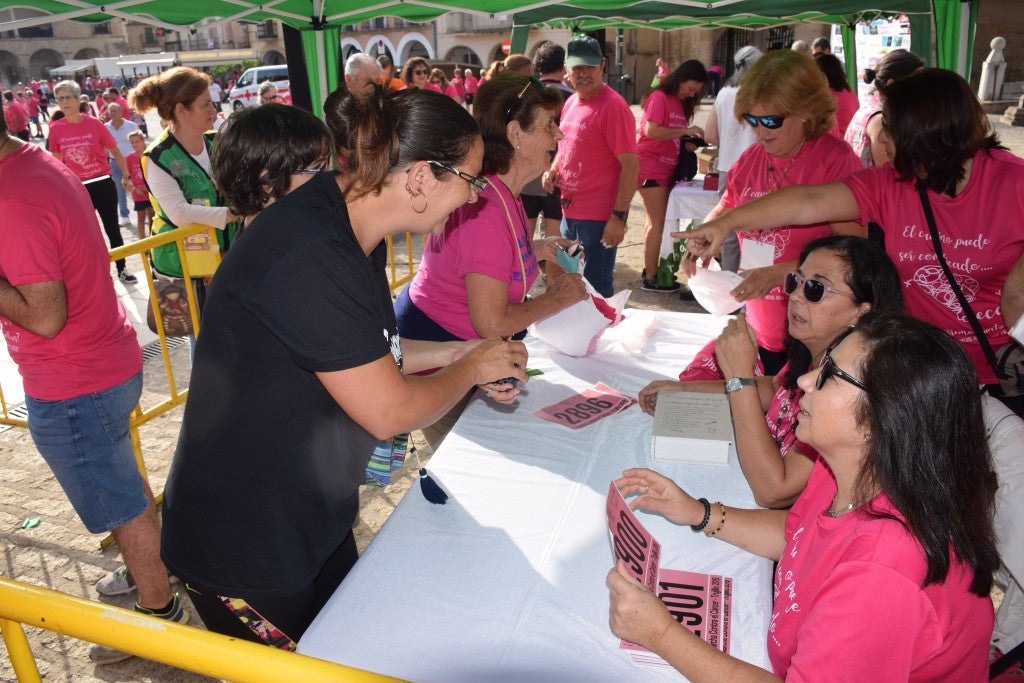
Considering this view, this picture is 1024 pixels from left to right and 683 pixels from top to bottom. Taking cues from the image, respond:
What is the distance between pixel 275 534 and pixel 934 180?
6.98 ft

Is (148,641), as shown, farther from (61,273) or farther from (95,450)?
(95,450)

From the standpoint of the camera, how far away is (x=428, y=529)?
179cm

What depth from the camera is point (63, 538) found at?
10.9 feet

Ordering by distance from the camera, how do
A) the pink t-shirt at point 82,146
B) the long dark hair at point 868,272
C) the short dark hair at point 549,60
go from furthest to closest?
the pink t-shirt at point 82,146 → the short dark hair at point 549,60 → the long dark hair at point 868,272

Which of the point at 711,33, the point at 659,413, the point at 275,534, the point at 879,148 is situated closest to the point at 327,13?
the point at 879,148

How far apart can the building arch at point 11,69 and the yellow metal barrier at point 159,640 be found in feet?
210

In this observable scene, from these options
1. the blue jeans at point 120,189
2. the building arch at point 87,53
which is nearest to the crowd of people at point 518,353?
the blue jeans at point 120,189

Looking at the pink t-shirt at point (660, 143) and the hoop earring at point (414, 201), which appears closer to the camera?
the hoop earring at point (414, 201)

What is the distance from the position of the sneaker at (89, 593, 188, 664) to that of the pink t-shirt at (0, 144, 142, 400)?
82 cm

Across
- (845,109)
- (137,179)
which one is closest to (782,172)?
(845,109)

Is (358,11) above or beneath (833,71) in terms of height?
above

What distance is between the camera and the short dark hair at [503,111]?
2416 millimetres

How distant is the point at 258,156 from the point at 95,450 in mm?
1082

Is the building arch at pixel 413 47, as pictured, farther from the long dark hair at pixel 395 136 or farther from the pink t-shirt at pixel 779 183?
the long dark hair at pixel 395 136
